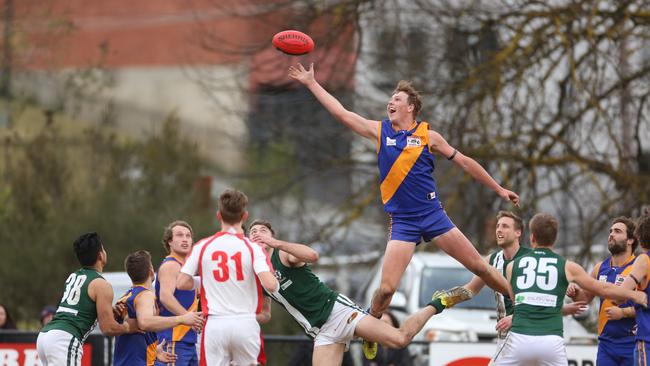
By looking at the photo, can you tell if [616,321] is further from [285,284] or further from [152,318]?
[152,318]

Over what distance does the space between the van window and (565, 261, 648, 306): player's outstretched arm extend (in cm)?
649

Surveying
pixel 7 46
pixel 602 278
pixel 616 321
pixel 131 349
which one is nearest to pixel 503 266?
pixel 602 278

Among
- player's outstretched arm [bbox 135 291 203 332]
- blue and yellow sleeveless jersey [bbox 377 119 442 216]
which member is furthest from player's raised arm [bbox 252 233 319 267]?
blue and yellow sleeveless jersey [bbox 377 119 442 216]

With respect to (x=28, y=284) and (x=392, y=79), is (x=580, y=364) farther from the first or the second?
(x=28, y=284)

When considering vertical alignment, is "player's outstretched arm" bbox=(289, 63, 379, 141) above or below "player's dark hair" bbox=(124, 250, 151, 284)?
above

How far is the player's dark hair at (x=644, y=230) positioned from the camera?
38.6 feet

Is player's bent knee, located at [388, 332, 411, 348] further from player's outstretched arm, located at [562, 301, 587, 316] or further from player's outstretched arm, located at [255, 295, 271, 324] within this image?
player's outstretched arm, located at [562, 301, 587, 316]

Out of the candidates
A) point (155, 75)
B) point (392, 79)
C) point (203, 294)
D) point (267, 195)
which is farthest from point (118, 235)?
point (155, 75)

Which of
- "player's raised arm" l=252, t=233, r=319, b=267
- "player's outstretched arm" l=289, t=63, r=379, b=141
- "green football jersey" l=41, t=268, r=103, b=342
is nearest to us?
"player's raised arm" l=252, t=233, r=319, b=267

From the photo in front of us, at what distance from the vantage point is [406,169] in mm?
11734

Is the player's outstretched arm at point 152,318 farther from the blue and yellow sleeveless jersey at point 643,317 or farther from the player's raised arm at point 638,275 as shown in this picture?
the blue and yellow sleeveless jersey at point 643,317

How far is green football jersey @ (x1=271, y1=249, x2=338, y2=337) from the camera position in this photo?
38.4 feet

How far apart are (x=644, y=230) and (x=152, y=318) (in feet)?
16.2

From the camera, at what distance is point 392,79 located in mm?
21969
